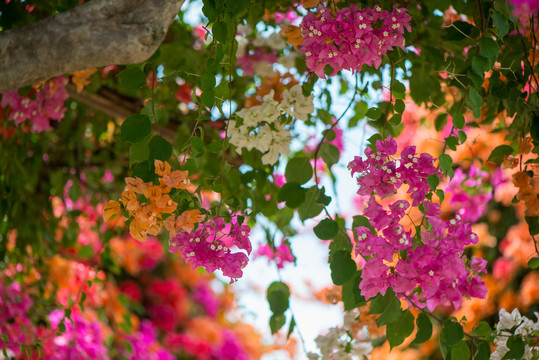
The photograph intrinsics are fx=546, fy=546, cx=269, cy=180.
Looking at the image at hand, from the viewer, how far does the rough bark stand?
0.75 m

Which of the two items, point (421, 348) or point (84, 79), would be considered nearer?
point (84, 79)

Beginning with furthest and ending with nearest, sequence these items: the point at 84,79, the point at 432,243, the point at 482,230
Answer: the point at 482,230, the point at 84,79, the point at 432,243

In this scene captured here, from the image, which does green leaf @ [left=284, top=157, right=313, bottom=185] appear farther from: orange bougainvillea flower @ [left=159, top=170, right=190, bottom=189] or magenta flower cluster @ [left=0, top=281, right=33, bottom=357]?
magenta flower cluster @ [left=0, top=281, right=33, bottom=357]

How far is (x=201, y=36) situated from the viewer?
5.48ft

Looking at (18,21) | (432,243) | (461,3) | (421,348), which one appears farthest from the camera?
(421,348)

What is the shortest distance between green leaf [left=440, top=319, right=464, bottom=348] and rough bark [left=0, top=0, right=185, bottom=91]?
564 mm

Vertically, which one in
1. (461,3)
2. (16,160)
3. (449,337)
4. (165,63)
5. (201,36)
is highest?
(201,36)

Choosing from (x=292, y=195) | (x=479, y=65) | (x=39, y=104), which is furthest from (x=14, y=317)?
(x=479, y=65)

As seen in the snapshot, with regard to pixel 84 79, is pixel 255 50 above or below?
above

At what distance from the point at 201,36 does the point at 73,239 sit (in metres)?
0.83

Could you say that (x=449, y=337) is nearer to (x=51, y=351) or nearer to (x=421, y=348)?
(x=51, y=351)

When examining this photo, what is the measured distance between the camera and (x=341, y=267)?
0.75 m

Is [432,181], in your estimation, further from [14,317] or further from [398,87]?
[14,317]

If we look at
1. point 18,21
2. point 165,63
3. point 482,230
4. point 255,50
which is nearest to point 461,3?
point 255,50
